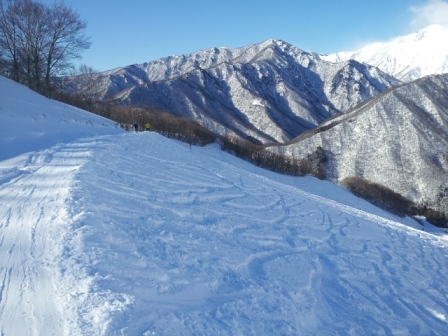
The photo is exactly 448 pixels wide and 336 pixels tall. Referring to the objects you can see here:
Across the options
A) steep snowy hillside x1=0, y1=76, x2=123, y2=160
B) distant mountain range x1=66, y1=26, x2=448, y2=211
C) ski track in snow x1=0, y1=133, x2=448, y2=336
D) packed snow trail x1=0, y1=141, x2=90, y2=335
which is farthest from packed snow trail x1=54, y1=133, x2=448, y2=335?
distant mountain range x1=66, y1=26, x2=448, y2=211

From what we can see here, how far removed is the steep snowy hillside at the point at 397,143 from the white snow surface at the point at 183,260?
74146 millimetres

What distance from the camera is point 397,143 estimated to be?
89875 millimetres

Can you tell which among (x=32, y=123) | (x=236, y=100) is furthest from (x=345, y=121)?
(x=32, y=123)

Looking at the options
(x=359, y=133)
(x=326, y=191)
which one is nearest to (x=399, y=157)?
(x=359, y=133)

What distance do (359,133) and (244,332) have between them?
101 meters

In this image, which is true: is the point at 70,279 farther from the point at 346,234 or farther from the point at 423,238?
the point at 423,238

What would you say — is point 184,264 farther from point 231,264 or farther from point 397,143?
point 397,143

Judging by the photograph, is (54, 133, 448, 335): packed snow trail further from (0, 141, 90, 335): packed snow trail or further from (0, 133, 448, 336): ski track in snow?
(0, 141, 90, 335): packed snow trail

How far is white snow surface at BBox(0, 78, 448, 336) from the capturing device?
4.81 metres

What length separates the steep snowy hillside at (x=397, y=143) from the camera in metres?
79.0

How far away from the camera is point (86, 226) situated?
675 centimetres

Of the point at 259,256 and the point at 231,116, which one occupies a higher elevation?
the point at 231,116

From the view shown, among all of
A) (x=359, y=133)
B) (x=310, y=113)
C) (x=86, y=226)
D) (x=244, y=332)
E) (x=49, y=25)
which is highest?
(x=310, y=113)

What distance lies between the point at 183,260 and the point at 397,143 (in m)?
96.5
